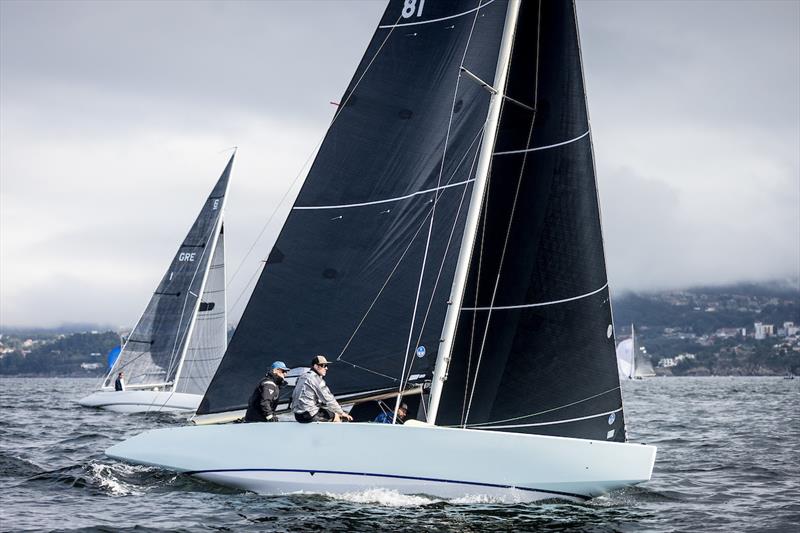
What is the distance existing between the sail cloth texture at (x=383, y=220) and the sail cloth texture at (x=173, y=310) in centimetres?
2100

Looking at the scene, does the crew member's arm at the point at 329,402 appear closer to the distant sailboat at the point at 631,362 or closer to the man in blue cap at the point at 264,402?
the man in blue cap at the point at 264,402

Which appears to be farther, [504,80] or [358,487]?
[504,80]

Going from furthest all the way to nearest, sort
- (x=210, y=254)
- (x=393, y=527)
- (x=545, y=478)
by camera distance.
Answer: (x=210, y=254) < (x=545, y=478) < (x=393, y=527)

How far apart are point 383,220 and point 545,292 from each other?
8.25 feet

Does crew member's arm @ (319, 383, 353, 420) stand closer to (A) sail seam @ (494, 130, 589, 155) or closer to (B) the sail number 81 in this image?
(A) sail seam @ (494, 130, 589, 155)

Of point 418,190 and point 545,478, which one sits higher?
point 418,190

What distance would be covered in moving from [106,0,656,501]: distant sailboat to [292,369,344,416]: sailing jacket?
1.26ft

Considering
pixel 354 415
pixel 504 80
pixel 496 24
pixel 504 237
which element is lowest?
pixel 354 415

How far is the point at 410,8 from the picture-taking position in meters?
14.0

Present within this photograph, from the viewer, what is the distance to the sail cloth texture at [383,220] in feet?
42.4

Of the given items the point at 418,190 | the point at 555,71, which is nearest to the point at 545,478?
the point at 418,190

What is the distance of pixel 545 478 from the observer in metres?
11.1

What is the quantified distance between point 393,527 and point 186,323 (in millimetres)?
26596

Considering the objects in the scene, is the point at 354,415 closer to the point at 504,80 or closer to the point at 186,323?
the point at 504,80
